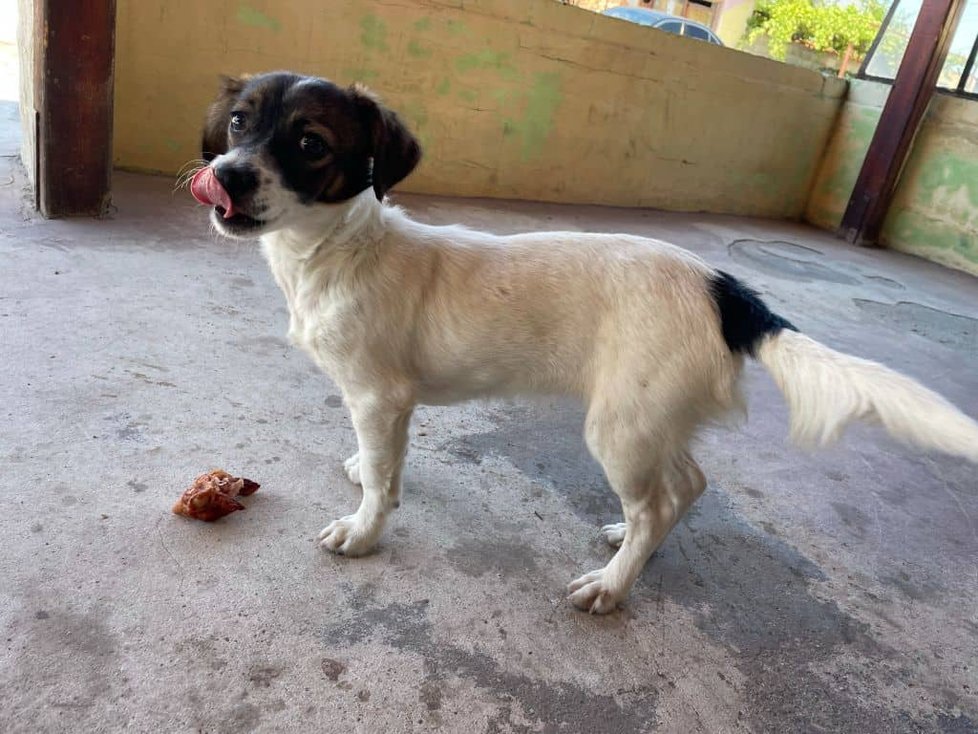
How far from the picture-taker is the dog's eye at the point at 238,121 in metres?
1.90

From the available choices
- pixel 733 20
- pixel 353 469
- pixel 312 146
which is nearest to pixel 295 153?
pixel 312 146

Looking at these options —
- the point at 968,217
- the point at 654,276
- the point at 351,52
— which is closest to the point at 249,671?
the point at 654,276

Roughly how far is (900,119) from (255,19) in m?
7.24

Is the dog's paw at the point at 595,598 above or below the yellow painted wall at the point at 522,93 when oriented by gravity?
below

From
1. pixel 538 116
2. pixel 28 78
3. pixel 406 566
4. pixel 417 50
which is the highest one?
pixel 417 50

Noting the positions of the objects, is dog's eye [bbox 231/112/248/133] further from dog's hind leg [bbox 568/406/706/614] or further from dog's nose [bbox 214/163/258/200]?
dog's hind leg [bbox 568/406/706/614]

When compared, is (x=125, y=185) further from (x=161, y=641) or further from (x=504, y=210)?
(x=161, y=641)

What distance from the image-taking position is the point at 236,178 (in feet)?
5.70

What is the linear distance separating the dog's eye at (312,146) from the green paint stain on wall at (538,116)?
5.36 metres

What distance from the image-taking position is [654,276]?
6.23ft

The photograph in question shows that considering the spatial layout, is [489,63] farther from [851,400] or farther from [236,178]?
[851,400]

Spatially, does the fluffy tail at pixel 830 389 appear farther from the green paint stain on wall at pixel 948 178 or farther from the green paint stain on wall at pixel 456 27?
the green paint stain on wall at pixel 948 178

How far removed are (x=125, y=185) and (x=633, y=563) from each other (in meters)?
4.60

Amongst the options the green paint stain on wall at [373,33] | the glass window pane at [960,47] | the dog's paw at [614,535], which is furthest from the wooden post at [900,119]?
the dog's paw at [614,535]
